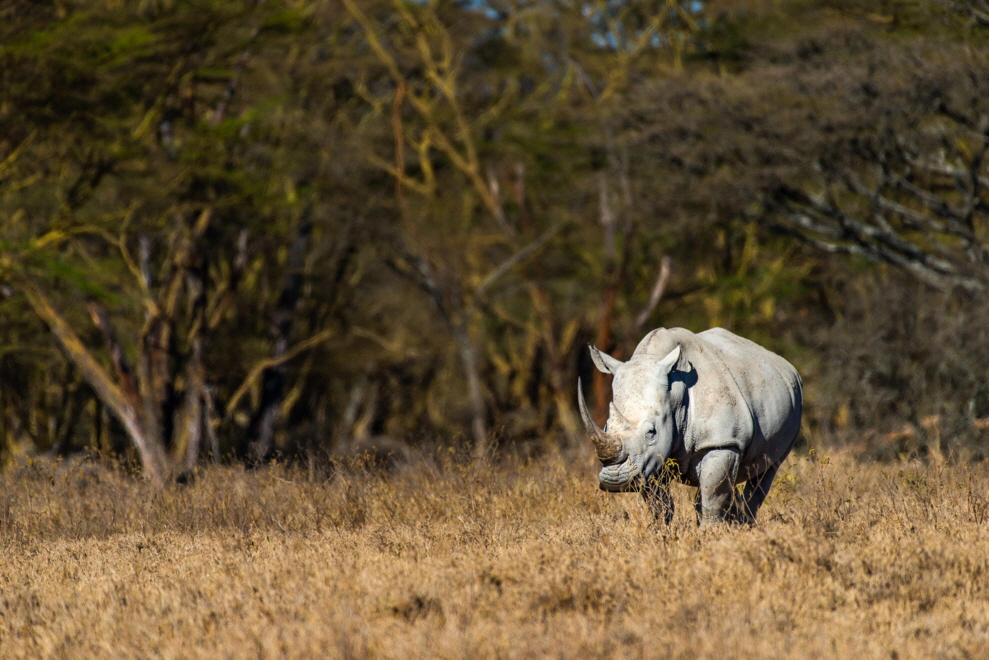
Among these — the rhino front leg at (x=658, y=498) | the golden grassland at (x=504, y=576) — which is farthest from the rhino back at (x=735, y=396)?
the golden grassland at (x=504, y=576)

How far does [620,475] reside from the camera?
239 inches

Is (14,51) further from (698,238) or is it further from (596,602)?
(698,238)

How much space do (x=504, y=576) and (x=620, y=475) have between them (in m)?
0.86

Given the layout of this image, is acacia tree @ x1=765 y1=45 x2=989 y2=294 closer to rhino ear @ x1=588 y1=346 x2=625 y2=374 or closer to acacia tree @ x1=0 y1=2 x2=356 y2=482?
acacia tree @ x1=0 y1=2 x2=356 y2=482

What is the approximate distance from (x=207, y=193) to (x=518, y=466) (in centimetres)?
1034

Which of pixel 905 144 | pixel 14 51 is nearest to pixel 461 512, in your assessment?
pixel 14 51

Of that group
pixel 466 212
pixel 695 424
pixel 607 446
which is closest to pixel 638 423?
pixel 607 446

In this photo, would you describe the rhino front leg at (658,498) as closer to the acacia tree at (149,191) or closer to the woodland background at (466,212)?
the woodland background at (466,212)

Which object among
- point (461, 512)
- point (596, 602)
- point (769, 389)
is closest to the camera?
point (596, 602)

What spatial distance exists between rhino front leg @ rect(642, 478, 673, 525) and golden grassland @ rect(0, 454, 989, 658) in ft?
0.35

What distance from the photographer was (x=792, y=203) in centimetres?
1870

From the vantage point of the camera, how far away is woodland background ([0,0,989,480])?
51.5ft

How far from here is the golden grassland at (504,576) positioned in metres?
4.93

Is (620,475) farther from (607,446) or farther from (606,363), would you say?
(606,363)
